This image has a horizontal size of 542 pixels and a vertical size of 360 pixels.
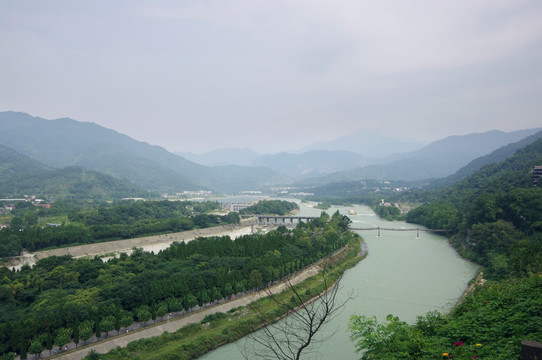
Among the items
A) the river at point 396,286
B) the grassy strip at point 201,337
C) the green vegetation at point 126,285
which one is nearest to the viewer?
the grassy strip at point 201,337

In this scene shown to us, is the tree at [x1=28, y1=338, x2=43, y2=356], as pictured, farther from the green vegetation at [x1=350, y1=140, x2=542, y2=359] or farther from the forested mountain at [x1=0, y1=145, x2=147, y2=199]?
the forested mountain at [x1=0, y1=145, x2=147, y2=199]

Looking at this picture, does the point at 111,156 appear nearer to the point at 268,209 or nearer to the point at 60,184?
the point at 60,184

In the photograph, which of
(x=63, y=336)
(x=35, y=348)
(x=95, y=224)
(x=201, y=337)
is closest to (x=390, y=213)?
(x=95, y=224)

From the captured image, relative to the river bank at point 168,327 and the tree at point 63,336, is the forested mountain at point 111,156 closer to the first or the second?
the river bank at point 168,327

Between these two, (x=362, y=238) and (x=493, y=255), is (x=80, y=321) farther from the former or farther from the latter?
(x=362, y=238)

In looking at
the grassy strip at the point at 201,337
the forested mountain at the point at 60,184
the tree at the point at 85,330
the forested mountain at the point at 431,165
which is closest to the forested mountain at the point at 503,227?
the grassy strip at the point at 201,337

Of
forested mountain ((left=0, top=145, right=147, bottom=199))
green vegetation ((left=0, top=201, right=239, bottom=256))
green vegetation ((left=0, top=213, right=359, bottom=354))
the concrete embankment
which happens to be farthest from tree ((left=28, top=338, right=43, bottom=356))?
forested mountain ((left=0, top=145, right=147, bottom=199))

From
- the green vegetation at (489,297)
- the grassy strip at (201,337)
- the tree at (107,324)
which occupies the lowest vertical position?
the grassy strip at (201,337)
